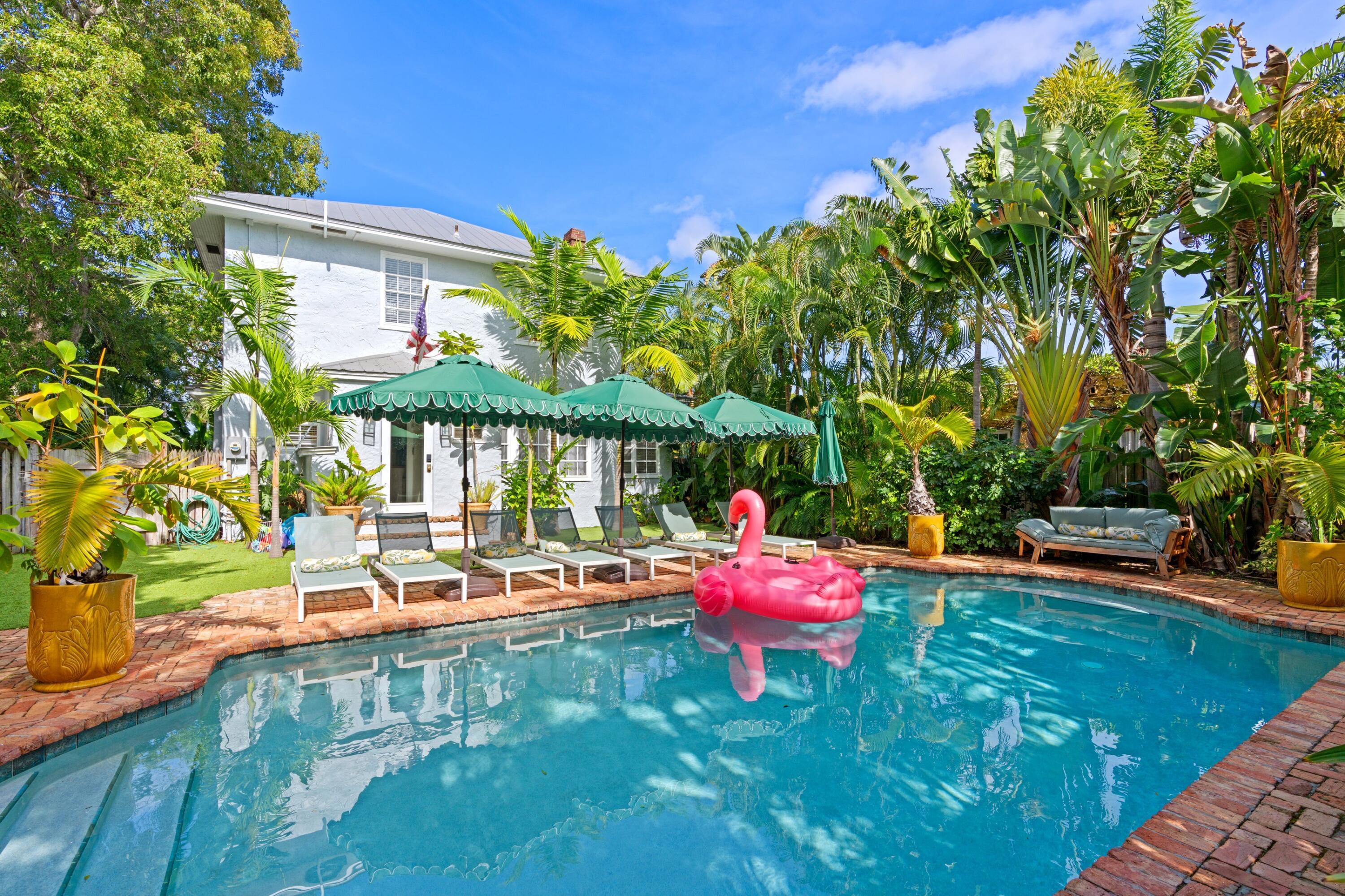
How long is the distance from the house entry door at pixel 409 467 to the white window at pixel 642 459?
545 cm

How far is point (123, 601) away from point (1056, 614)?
10265mm

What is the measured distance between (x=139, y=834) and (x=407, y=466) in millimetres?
11288

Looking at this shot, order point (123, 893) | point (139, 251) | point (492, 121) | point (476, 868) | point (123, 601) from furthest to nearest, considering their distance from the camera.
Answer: point (492, 121) < point (139, 251) < point (123, 601) < point (476, 868) < point (123, 893)

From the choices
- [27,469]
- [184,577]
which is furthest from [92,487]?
[27,469]

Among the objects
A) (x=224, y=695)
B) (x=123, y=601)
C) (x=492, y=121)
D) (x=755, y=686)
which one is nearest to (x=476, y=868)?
(x=755, y=686)

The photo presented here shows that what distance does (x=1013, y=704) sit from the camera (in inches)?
215

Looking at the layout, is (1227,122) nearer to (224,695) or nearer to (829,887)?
(829,887)

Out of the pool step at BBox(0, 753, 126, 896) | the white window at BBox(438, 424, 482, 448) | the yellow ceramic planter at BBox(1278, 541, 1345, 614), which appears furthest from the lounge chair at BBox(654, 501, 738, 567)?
the pool step at BBox(0, 753, 126, 896)

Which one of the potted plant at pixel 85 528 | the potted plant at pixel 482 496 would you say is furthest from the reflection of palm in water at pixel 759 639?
the potted plant at pixel 482 496

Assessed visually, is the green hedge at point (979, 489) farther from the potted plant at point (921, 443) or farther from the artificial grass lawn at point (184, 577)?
the artificial grass lawn at point (184, 577)

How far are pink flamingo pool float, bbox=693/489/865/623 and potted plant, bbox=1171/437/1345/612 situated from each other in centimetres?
515

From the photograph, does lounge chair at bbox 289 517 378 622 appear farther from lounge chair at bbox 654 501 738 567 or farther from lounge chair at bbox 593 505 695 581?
lounge chair at bbox 654 501 738 567

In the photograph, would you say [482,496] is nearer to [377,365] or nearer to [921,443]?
[377,365]

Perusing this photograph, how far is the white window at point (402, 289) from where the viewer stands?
46.9ft
